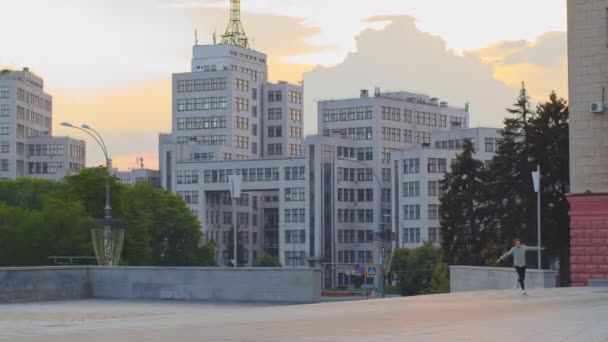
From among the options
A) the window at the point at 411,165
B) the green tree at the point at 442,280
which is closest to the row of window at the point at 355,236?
the window at the point at 411,165

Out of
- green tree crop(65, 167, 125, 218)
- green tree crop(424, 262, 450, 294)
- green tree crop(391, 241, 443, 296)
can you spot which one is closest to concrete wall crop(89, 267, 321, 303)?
green tree crop(424, 262, 450, 294)

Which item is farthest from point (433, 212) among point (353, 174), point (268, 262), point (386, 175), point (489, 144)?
point (386, 175)

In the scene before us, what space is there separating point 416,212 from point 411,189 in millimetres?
3372

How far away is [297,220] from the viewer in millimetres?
177125

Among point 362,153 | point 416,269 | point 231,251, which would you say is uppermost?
point 362,153

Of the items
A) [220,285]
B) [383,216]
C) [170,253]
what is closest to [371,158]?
[383,216]

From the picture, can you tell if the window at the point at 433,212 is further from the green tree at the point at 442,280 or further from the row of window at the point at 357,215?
the green tree at the point at 442,280

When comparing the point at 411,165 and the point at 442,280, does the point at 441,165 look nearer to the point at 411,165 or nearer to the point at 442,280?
the point at 411,165

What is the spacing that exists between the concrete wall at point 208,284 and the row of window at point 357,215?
135m

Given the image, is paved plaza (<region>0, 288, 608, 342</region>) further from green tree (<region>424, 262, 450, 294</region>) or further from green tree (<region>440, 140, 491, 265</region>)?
green tree (<region>424, 262, 450, 294</region>)

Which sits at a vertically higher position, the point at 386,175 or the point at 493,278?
the point at 386,175

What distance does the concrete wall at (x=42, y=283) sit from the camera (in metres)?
38.3

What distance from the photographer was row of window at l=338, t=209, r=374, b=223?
17612 cm

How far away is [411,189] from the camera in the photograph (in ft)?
538
